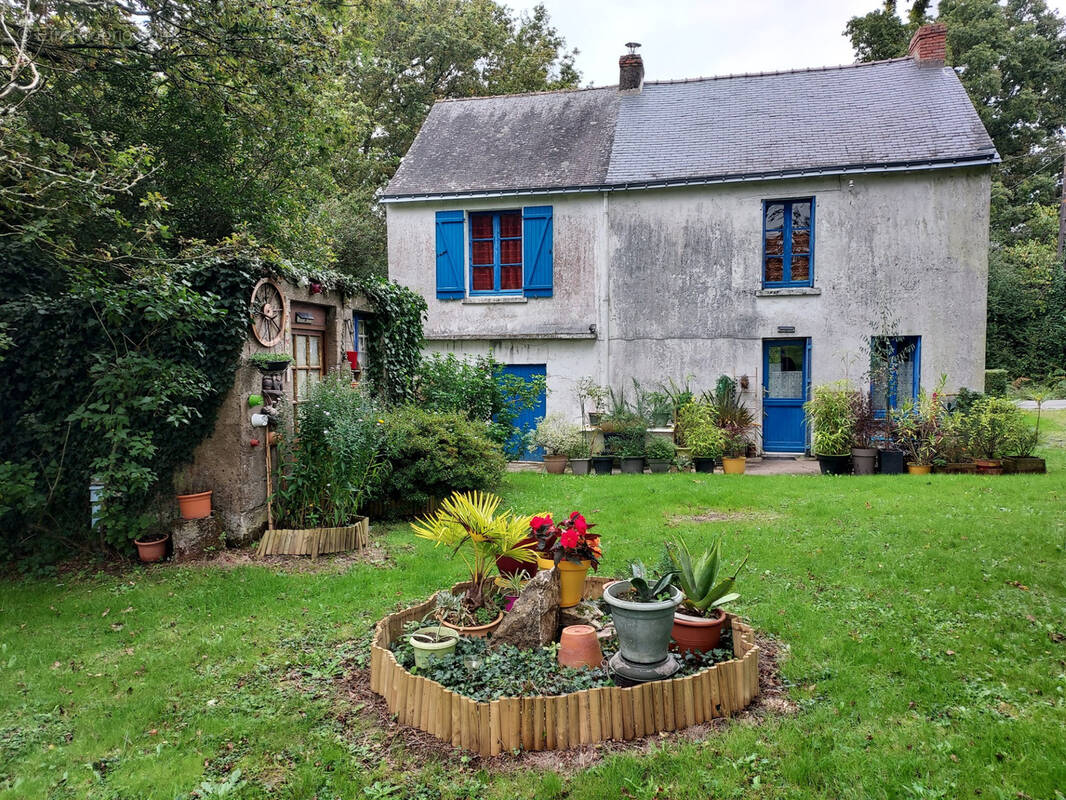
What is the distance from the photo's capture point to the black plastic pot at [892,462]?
9.73 meters

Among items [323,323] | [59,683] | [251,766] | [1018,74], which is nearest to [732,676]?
[251,766]

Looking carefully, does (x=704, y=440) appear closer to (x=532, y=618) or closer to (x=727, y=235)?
(x=727, y=235)

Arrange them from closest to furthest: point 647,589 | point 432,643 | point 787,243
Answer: point 647,589
point 432,643
point 787,243

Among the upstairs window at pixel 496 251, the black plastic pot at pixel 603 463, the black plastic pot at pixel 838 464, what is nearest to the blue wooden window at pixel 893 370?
the black plastic pot at pixel 838 464

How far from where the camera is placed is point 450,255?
13266 millimetres

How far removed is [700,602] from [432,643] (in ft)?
5.03

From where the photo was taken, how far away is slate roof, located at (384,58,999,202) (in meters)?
11.6

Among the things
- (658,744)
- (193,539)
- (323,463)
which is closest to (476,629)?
(658,744)

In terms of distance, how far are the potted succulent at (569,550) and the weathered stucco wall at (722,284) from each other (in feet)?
28.7

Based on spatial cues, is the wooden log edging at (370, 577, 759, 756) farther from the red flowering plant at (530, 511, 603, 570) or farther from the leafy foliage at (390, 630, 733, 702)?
the red flowering plant at (530, 511, 603, 570)

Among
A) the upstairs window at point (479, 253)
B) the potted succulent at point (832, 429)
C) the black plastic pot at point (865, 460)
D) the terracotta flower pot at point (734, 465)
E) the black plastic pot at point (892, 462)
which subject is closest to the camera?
the black plastic pot at point (892, 462)

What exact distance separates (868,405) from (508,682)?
375 inches

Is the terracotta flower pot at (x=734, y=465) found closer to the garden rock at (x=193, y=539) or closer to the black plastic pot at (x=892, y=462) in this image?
the black plastic pot at (x=892, y=462)

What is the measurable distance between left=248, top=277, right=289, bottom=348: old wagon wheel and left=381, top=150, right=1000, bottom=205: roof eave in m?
6.82
